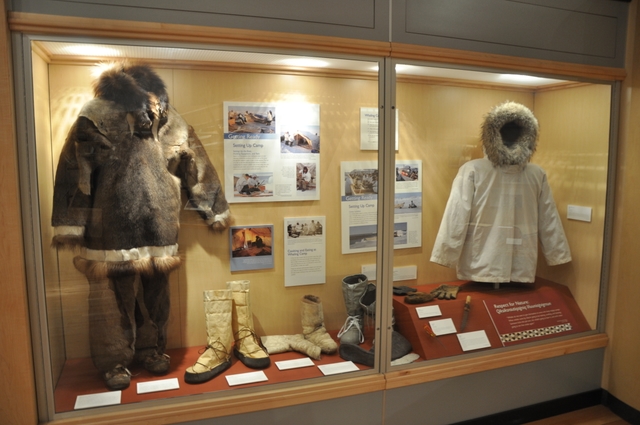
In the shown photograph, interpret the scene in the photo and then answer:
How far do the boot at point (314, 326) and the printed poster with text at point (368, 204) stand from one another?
11.9 inches

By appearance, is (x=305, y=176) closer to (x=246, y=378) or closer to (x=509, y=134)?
(x=246, y=378)

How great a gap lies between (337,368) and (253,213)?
83 cm

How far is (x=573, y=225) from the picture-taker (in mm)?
2754

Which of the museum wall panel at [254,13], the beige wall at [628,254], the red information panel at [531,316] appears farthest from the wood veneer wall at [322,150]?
the red information panel at [531,316]

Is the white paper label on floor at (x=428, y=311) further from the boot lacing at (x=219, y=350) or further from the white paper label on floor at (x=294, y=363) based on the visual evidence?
the boot lacing at (x=219, y=350)

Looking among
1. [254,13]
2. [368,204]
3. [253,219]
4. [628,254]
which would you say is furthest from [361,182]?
[628,254]

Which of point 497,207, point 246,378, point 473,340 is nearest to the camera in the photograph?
point 246,378

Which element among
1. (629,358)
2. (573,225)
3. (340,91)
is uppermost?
(340,91)

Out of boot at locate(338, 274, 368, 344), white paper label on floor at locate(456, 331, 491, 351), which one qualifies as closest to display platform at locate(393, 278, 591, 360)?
white paper label on floor at locate(456, 331, 491, 351)

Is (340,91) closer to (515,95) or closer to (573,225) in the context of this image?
(515,95)

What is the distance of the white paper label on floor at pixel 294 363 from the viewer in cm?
222

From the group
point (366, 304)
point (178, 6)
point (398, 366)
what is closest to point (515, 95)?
point (366, 304)

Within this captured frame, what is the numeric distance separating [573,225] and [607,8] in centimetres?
118

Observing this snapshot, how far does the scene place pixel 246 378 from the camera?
2131mm
